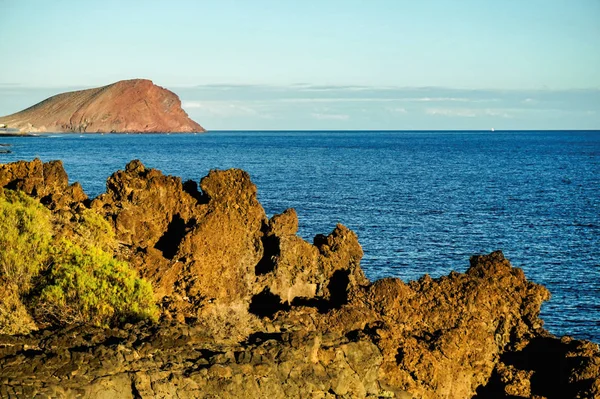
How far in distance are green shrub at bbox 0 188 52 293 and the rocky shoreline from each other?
1715 mm

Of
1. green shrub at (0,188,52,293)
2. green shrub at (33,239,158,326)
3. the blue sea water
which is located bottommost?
the blue sea water

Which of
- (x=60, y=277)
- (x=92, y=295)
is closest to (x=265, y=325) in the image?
(x=92, y=295)

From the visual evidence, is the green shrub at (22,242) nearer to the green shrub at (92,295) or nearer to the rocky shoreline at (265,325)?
the green shrub at (92,295)

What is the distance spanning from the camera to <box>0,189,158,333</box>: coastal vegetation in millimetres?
22641

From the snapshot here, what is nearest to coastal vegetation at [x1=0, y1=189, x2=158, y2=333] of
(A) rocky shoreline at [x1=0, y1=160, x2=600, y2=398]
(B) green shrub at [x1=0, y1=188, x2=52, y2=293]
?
(B) green shrub at [x1=0, y1=188, x2=52, y2=293]

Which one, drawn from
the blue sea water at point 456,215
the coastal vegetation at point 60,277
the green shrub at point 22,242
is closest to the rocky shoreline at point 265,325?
the coastal vegetation at point 60,277

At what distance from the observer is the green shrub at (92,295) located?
74.3 feet

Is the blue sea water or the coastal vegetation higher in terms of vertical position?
the coastal vegetation

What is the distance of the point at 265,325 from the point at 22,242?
30.4 feet

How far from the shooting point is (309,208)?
6906 cm

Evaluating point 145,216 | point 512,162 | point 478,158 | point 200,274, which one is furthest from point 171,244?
point 478,158

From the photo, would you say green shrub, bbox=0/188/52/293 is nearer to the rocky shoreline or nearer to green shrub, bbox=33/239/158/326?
green shrub, bbox=33/239/158/326

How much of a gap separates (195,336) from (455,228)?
45.4m

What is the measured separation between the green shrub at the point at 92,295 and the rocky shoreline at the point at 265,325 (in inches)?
43.0
